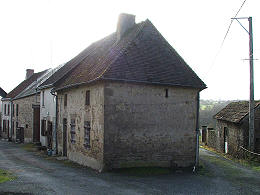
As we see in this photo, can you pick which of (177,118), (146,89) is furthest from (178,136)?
(146,89)

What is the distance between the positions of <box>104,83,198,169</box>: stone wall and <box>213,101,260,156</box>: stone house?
19.8 ft

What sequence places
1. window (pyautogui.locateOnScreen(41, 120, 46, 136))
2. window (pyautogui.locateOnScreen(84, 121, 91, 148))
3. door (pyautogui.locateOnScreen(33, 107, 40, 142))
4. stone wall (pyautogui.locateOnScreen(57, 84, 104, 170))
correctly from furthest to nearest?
door (pyautogui.locateOnScreen(33, 107, 40, 142)), window (pyautogui.locateOnScreen(41, 120, 46, 136)), window (pyautogui.locateOnScreen(84, 121, 91, 148)), stone wall (pyautogui.locateOnScreen(57, 84, 104, 170))

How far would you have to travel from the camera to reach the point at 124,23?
19656 millimetres

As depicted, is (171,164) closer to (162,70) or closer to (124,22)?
(162,70)

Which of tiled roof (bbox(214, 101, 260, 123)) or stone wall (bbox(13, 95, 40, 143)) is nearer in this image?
tiled roof (bbox(214, 101, 260, 123))

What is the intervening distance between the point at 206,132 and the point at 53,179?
69.1 feet

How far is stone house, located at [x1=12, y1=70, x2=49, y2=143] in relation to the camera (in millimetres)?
32500

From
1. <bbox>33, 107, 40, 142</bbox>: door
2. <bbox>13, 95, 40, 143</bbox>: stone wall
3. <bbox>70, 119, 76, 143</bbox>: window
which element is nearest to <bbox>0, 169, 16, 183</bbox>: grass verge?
<bbox>70, 119, 76, 143</bbox>: window

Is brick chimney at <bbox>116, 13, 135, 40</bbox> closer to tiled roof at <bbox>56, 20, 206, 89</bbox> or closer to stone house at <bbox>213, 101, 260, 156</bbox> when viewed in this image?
tiled roof at <bbox>56, 20, 206, 89</bbox>

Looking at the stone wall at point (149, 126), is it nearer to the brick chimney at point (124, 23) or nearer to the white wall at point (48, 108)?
the brick chimney at point (124, 23)

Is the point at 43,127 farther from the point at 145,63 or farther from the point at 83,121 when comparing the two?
the point at 145,63

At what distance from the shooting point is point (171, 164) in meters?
16.3

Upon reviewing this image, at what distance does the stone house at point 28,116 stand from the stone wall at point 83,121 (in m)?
11.1

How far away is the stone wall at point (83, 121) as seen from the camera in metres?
15.2
